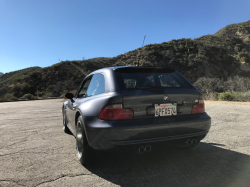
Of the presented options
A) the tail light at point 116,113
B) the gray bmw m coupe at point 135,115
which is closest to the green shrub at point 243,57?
the gray bmw m coupe at point 135,115

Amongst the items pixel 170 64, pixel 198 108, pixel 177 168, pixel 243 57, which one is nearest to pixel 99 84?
pixel 198 108

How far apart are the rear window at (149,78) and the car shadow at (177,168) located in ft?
3.20

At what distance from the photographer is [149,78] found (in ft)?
10.4

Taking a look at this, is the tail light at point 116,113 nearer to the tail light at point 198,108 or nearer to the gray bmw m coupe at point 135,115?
the gray bmw m coupe at point 135,115

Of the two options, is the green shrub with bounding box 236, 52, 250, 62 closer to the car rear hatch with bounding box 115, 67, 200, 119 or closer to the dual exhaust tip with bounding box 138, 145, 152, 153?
the car rear hatch with bounding box 115, 67, 200, 119

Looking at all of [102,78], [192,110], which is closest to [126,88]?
[102,78]

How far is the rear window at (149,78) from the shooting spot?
2872mm

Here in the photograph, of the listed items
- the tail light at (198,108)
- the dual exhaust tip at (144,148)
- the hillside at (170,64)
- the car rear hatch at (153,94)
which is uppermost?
the hillside at (170,64)

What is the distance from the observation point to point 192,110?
9.42 feet

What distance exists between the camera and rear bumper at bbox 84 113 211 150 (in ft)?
7.74

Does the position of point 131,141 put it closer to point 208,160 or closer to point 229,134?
point 208,160

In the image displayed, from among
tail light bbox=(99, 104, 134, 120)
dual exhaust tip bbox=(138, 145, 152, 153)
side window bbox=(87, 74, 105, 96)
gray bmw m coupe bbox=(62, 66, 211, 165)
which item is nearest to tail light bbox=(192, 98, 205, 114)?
gray bmw m coupe bbox=(62, 66, 211, 165)

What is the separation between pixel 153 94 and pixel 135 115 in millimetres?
376

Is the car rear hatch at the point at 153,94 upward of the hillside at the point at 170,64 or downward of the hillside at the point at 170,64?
downward
